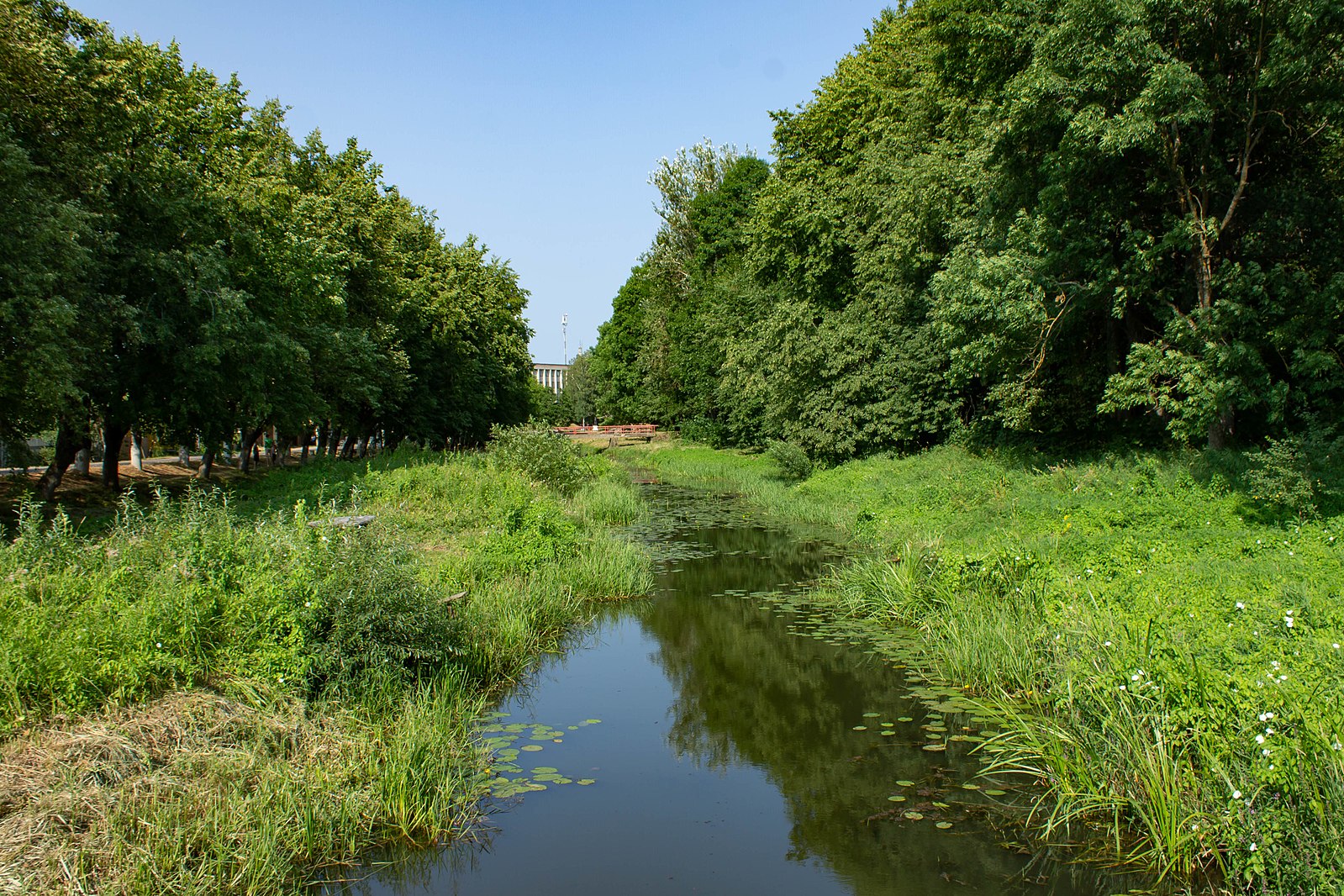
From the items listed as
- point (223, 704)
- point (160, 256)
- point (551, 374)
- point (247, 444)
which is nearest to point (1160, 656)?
point (223, 704)

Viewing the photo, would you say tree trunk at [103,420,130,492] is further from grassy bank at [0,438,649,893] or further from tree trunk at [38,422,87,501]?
grassy bank at [0,438,649,893]

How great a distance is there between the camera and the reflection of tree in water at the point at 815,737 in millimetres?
6254

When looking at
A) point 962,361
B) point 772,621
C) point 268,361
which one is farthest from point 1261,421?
point 268,361

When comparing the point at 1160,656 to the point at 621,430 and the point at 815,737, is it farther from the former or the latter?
the point at 621,430

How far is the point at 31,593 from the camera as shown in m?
7.28

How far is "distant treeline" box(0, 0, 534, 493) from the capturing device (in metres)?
13.6

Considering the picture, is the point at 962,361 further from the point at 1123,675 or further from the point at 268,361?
the point at 268,361

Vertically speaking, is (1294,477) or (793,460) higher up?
(1294,477)

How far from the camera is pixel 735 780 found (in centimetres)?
794

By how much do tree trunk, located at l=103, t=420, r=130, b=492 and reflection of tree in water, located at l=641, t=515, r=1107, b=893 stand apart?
14.9m

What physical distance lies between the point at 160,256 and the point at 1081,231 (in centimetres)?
1916

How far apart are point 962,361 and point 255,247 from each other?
1799cm

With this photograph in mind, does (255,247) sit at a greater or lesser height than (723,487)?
greater

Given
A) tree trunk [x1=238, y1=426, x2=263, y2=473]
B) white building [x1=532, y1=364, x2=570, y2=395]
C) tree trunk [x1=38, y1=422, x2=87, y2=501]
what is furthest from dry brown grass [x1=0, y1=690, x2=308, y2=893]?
white building [x1=532, y1=364, x2=570, y2=395]
